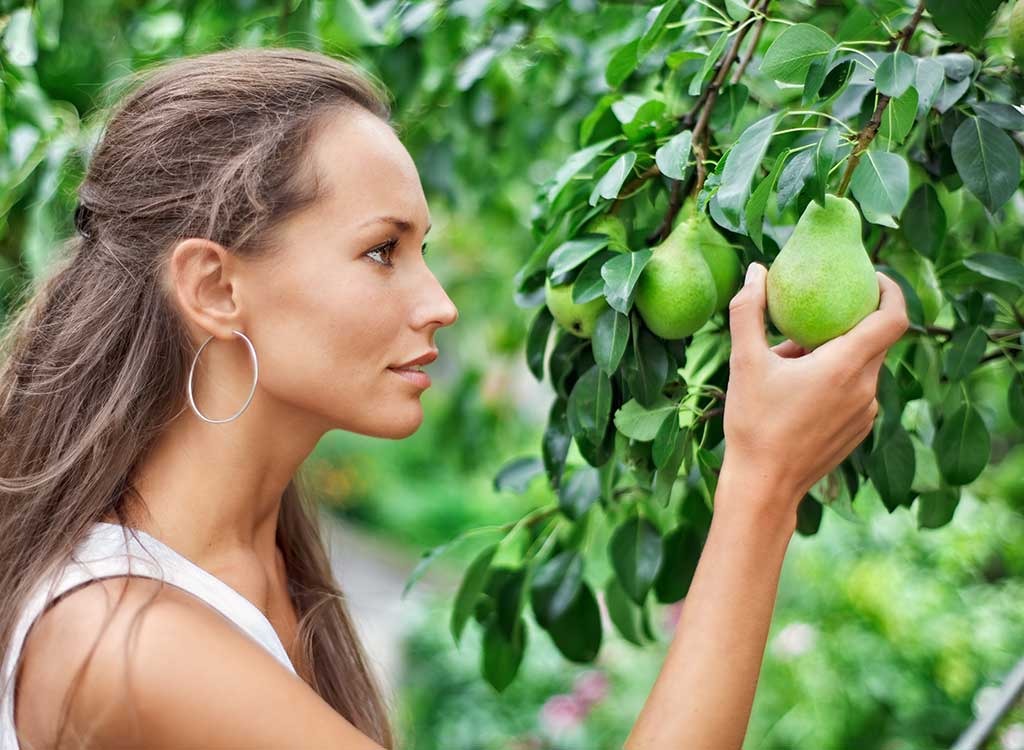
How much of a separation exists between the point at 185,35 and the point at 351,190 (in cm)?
81

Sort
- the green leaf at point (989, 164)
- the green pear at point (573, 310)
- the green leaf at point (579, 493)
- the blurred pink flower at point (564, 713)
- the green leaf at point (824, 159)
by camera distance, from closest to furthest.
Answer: the green leaf at point (824, 159), the green leaf at point (989, 164), the green pear at point (573, 310), the green leaf at point (579, 493), the blurred pink flower at point (564, 713)

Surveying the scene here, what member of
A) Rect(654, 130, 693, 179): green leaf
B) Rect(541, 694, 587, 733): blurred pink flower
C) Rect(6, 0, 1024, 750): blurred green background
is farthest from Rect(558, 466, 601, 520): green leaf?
Rect(541, 694, 587, 733): blurred pink flower

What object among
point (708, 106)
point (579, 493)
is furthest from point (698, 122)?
point (579, 493)

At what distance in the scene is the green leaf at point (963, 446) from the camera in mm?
1095

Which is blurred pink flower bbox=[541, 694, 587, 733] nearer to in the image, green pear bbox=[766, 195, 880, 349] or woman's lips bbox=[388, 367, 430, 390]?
woman's lips bbox=[388, 367, 430, 390]

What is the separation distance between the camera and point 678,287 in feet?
3.11

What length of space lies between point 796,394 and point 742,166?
0.18 metres

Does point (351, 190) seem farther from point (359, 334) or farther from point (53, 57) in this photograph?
point (53, 57)

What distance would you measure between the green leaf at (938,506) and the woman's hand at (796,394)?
305 mm

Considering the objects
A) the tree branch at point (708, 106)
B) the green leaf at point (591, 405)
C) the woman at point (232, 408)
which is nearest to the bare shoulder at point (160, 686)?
the woman at point (232, 408)

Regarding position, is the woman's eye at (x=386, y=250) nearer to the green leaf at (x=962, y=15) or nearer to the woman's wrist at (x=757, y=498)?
the woman's wrist at (x=757, y=498)

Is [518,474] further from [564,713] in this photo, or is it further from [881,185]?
[564,713]

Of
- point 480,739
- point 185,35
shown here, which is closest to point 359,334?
point 185,35

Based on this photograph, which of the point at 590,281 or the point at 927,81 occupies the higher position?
the point at 927,81
